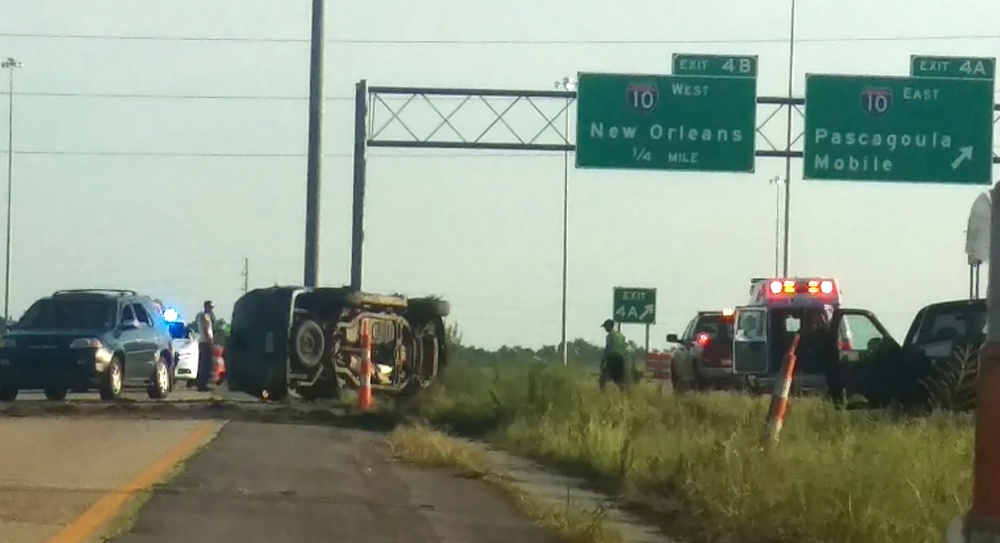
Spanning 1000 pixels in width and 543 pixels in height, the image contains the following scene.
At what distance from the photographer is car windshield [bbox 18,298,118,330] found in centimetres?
2720

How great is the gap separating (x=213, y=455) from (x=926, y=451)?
6286 mm

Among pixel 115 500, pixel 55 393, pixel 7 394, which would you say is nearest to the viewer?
pixel 115 500

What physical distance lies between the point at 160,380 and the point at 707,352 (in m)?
9.76

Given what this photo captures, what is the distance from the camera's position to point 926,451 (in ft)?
40.2

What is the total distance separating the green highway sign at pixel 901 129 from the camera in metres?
29.1

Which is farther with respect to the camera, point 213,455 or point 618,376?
point 618,376

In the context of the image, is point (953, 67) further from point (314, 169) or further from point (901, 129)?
point (314, 169)

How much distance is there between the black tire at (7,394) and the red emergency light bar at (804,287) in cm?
1199

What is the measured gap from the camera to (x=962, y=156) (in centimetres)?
2906

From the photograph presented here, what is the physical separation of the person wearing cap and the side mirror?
6.25 m

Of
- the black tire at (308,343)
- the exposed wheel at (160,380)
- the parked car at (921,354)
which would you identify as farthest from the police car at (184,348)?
the parked car at (921,354)

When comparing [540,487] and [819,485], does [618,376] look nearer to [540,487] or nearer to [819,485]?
[540,487]

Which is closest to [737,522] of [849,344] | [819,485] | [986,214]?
[819,485]

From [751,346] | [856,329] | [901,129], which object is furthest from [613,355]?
[901,129]
